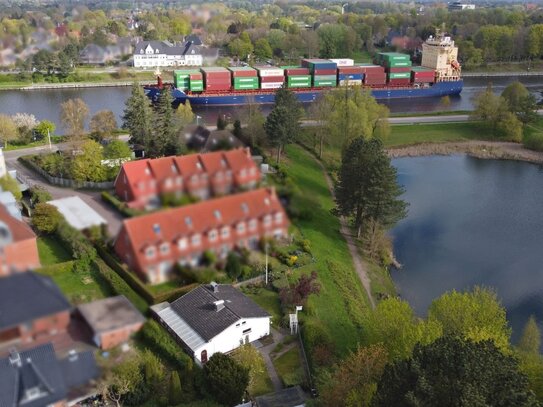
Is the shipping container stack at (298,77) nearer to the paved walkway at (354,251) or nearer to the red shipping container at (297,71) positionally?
the red shipping container at (297,71)

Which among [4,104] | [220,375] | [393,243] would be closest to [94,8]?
[4,104]

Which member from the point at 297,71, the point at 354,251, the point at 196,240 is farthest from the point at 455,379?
the point at 297,71

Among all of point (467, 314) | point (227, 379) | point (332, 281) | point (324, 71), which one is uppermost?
point (324, 71)

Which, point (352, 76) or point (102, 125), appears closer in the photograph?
point (102, 125)

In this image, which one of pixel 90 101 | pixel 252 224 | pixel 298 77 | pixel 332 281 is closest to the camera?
pixel 252 224

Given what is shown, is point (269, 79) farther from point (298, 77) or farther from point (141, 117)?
point (141, 117)

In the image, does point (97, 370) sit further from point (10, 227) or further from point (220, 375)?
point (220, 375)

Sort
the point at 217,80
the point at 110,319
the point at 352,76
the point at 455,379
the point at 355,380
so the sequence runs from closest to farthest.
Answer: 1. the point at 110,319
2. the point at 455,379
3. the point at 355,380
4. the point at 217,80
5. the point at 352,76
